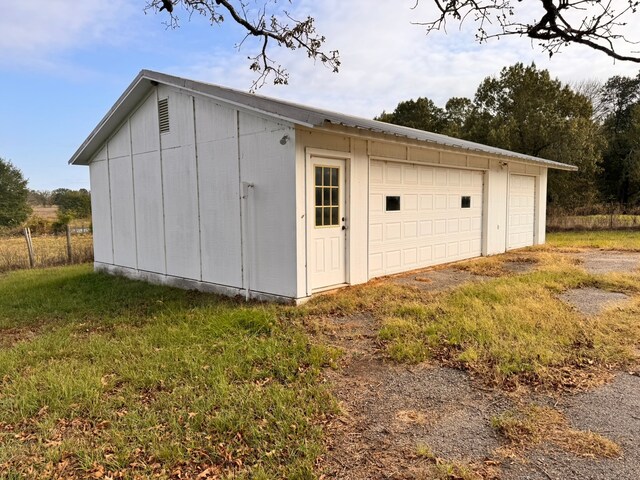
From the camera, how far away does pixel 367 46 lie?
7.05 m

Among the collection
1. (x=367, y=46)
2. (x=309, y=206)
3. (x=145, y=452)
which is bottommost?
(x=145, y=452)

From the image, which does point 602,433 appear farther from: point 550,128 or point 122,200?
point 550,128

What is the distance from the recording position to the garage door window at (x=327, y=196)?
6.42 m

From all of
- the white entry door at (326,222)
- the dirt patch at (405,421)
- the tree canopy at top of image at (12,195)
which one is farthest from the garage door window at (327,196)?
the tree canopy at top of image at (12,195)

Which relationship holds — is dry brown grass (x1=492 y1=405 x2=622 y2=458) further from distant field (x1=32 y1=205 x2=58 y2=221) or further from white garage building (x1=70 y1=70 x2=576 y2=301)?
distant field (x1=32 y1=205 x2=58 y2=221)

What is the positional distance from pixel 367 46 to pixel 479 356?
5281mm

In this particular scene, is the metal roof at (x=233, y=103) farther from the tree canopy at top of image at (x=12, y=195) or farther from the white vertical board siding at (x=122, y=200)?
the tree canopy at top of image at (x=12, y=195)

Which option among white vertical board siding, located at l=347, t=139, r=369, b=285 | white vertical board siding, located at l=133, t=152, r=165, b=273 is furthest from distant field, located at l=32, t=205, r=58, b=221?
white vertical board siding, located at l=347, t=139, r=369, b=285

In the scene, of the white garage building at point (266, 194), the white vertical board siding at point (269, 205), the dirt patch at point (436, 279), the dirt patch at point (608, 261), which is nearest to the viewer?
the white vertical board siding at point (269, 205)

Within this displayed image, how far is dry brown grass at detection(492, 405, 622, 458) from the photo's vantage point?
103 inches

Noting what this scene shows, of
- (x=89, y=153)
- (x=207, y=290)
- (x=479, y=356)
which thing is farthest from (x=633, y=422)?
(x=89, y=153)

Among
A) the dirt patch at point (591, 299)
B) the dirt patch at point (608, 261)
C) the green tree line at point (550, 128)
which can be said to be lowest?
the dirt patch at point (591, 299)

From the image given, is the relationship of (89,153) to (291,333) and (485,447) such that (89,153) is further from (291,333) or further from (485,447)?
(485,447)

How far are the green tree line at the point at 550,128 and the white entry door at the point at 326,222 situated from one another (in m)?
15.8
